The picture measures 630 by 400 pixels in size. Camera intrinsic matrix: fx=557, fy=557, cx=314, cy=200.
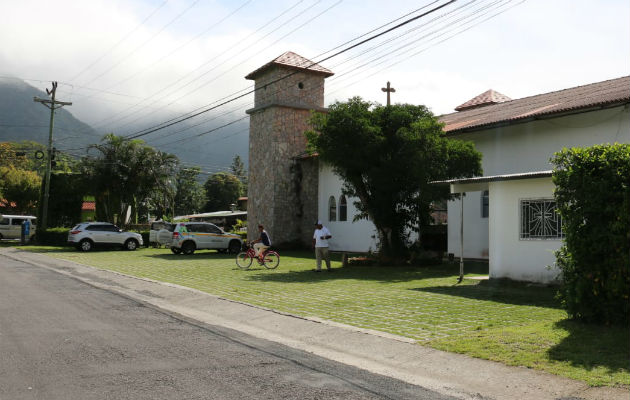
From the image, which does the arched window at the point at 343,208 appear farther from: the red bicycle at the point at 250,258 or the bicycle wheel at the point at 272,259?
the red bicycle at the point at 250,258

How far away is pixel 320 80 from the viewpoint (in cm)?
3378

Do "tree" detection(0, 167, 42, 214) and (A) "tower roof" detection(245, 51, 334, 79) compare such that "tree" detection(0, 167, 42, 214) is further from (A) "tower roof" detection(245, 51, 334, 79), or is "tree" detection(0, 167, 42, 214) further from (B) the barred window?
(B) the barred window

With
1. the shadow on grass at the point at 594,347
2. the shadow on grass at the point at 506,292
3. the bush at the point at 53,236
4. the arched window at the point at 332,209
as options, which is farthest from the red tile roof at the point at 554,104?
the bush at the point at 53,236

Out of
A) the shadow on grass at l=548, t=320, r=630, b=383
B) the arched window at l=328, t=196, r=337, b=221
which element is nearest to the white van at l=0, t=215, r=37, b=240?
the arched window at l=328, t=196, r=337, b=221

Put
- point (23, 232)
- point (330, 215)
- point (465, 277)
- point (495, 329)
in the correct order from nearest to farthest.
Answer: point (495, 329) → point (465, 277) → point (330, 215) → point (23, 232)

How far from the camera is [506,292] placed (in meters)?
12.9

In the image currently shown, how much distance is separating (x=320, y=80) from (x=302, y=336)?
27047 mm

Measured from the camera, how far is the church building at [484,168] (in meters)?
14.3

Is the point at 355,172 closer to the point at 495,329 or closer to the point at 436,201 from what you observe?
the point at 436,201

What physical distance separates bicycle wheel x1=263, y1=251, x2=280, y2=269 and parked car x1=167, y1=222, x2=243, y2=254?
7.94 meters

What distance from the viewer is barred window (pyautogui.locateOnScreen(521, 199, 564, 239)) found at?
1375 centimetres

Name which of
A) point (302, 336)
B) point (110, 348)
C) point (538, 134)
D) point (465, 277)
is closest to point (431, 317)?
point (302, 336)

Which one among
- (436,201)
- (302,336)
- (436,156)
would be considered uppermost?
(436,156)

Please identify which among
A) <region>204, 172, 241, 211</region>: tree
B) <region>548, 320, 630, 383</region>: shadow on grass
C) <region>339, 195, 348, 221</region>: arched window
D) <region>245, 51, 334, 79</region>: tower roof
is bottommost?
<region>548, 320, 630, 383</region>: shadow on grass
